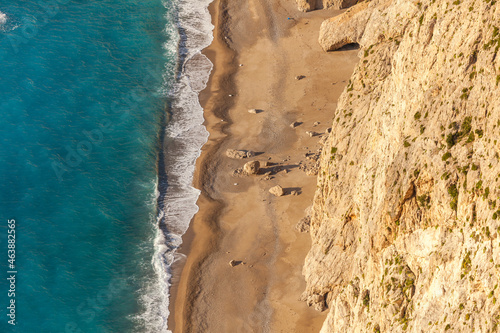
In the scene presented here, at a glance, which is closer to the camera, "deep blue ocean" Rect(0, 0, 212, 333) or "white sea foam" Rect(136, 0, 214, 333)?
"white sea foam" Rect(136, 0, 214, 333)

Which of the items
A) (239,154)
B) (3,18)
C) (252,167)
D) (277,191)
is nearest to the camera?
(277,191)

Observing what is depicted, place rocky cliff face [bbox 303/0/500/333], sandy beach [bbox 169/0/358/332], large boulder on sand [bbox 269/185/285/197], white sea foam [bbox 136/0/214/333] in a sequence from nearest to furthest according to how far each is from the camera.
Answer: rocky cliff face [bbox 303/0/500/333] < sandy beach [bbox 169/0/358/332] < white sea foam [bbox 136/0/214/333] < large boulder on sand [bbox 269/185/285/197]

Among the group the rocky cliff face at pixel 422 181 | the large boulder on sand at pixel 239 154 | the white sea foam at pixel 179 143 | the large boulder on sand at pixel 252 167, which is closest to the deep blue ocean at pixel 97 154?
the white sea foam at pixel 179 143

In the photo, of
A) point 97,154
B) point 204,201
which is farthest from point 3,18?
point 204,201

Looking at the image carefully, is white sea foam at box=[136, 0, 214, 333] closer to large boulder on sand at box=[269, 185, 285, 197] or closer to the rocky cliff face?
large boulder on sand at box=[269, 185, 285, 197]

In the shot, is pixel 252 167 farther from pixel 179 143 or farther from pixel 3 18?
pixel 3 18

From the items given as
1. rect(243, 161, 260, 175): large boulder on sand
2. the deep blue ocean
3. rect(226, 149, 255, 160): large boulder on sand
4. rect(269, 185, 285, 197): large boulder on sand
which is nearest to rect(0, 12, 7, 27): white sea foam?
the deep blue ocean

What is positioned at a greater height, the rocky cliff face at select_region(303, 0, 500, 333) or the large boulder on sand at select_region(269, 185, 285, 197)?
the rocky cliff face at select_region(303, 0, 500, 333)
